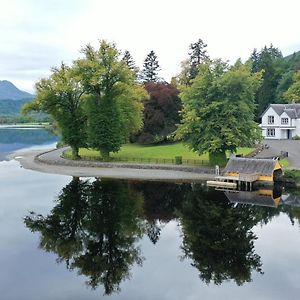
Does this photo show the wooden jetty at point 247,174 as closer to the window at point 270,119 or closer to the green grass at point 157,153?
the green grass at point 157,153

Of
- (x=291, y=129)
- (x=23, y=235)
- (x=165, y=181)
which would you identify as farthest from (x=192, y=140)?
(x=291, y=129)

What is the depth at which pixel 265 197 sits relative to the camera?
118 feet

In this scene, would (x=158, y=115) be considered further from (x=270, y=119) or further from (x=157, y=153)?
(x=270, y=119)

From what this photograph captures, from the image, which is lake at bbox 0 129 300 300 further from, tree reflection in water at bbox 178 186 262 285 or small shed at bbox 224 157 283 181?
small shed at bbox 224 157 283 181

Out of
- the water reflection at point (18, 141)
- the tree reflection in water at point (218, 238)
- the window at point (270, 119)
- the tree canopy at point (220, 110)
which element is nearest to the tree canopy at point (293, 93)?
the window at point (270, 119)

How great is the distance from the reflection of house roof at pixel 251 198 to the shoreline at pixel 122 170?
22.3ft

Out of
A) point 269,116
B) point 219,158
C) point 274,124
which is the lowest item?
point 219,158

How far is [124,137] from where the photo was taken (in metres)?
58.1

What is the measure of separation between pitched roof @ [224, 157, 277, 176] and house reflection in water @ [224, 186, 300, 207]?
232 cm

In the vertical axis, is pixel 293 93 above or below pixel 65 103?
above

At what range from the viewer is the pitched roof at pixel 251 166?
41.0 m

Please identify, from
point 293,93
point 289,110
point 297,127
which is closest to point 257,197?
point 297,127

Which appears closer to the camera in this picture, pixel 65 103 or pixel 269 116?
pixel 65 103

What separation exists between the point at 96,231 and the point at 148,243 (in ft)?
12.7
